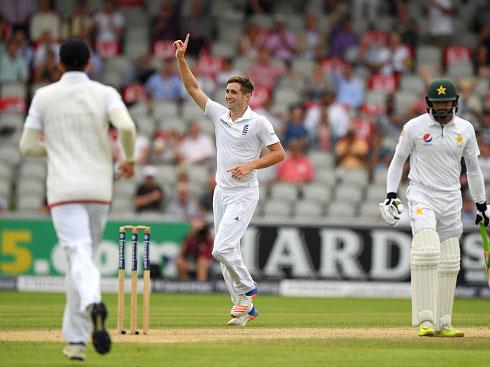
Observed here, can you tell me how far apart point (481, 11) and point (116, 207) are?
775cm

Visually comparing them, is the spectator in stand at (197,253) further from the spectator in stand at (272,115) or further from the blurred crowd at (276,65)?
the spectator in stand at (272,115)

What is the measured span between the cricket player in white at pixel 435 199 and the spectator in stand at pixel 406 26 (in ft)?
37.9

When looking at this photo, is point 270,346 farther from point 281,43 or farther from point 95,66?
point 281,43

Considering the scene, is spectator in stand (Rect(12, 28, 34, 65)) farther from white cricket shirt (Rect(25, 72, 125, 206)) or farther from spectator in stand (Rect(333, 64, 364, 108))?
white cricket shirt (Rect(25, 72, 125, 206))

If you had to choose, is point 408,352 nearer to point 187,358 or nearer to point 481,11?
point 187,358

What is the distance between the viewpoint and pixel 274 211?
17.6 metres

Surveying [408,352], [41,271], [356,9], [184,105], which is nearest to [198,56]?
[184,105]

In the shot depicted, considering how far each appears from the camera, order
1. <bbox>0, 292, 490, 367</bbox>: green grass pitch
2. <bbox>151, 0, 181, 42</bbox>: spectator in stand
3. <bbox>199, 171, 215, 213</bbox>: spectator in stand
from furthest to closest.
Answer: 1. <bbox>151, 0, 181, 42</bbox>: spectator in stand
2. <bbox>199, 171, 215, 213</bbox>: spectator in stand
3. <bbox>0, 292, 490, 367</bbox>: green grass pitch

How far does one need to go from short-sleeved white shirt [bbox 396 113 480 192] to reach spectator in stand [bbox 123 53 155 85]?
10779 mm

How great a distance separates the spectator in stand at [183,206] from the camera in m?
17.2

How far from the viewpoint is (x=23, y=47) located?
19.5 m

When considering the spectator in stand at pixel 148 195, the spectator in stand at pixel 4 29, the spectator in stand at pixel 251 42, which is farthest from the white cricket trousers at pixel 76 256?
the spectator in stand at pixel 4 29

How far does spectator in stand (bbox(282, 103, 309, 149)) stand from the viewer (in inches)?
718

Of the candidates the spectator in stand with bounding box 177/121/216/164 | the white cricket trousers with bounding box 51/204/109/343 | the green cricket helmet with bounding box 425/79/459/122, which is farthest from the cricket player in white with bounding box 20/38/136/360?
the spectator in stand with bounding box 177/121/216/164
